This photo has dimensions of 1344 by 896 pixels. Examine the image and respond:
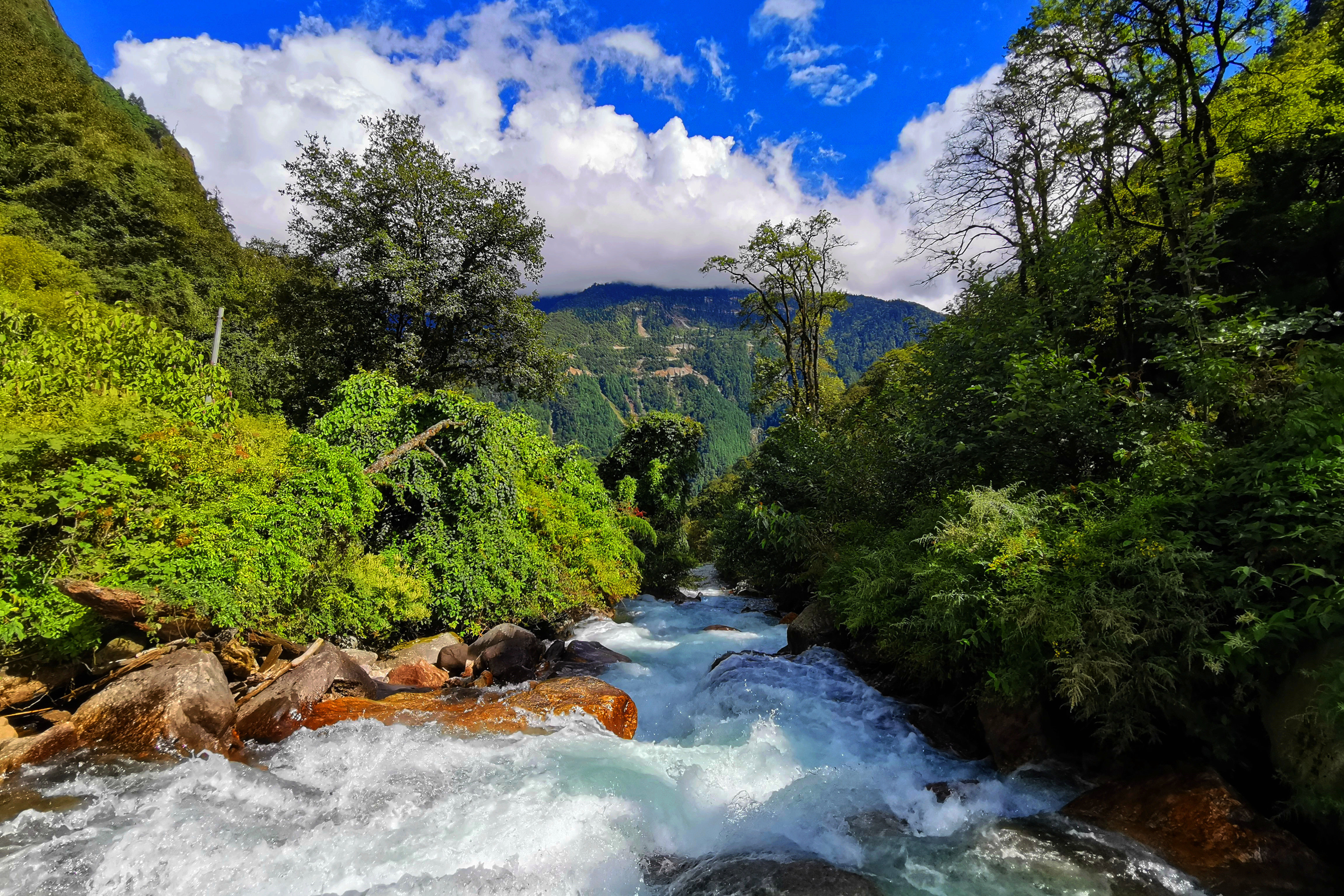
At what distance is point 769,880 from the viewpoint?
14.1 ft

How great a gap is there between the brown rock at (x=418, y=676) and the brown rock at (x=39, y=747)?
3.67 meters

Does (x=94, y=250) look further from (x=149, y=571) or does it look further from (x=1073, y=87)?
(x=1073, y=87)

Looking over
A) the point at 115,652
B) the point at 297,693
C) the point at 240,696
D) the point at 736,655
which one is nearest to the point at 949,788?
the point at 736,655

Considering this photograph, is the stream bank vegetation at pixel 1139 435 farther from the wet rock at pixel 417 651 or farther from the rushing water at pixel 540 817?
the wet rock at pixel 417 651

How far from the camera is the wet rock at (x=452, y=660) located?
986 cm

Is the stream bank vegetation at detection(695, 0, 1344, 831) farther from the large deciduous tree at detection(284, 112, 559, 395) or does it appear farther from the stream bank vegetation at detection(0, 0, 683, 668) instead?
the large deciduous tree at detection(284, 112, 559, 395)

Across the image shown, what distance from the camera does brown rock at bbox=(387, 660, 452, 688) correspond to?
28.9 ft

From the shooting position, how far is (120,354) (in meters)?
7.09

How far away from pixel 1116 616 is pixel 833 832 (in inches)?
130

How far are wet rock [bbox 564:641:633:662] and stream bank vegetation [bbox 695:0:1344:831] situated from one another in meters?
5.05

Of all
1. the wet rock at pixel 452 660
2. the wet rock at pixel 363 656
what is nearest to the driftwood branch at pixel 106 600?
the wet rock at pixel 363 656

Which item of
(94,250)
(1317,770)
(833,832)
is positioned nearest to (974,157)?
(1317,770)

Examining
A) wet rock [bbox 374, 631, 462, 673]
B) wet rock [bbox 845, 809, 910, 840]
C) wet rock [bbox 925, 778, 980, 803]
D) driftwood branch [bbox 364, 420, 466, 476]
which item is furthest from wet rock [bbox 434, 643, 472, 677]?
wet rock [bbox 925, 778, 980, 803]

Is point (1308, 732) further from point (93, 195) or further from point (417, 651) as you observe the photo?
point (93, 195)
